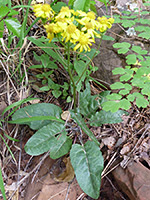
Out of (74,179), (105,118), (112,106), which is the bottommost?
(74,179)

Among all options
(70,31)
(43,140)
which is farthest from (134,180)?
(70,31)

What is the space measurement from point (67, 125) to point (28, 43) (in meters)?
0.96

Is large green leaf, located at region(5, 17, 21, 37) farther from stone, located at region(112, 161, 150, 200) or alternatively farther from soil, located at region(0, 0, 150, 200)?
stone, located at region(112, 161, 150, 200)

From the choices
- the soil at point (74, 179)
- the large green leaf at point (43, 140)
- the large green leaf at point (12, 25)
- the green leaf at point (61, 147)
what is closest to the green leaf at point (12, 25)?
the large green leaf at point (12, 25)

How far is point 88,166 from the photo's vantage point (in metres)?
1.50

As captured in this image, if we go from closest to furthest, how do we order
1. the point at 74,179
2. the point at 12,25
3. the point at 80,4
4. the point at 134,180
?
the point at 12,25 → the point at 80,4 → the point at 134,180 → the point at 74,179

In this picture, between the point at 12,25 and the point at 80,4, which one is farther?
the point at 80,4

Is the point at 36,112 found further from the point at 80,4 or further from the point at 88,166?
the point at 80,4

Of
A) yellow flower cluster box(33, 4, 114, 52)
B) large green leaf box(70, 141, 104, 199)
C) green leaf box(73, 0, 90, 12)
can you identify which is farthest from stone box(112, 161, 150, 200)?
green leaf box(73, 0, 90, 12)

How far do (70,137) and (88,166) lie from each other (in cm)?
35

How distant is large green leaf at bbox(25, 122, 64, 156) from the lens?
1.48 meters

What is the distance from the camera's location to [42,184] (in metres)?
1.57

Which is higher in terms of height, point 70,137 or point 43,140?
point 43,140

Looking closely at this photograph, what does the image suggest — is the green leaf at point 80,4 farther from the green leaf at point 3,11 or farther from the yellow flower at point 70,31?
the green leaf at point 3,11
